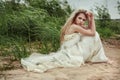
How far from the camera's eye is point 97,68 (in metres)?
7.63

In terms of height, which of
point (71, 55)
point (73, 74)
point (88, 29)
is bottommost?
point (73, 74)

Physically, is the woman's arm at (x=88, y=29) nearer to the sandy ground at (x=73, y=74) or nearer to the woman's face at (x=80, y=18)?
the woman's face at (x=80, y=18)

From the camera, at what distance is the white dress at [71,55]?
7.64 meters

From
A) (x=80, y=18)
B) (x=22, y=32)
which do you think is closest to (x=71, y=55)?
(x=80, y=18)

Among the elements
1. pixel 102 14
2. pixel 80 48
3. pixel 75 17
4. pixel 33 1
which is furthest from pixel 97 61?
pixel 102 14

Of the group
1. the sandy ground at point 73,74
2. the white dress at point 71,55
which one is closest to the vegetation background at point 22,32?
the white dress at point 71,55

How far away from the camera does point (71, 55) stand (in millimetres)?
7941

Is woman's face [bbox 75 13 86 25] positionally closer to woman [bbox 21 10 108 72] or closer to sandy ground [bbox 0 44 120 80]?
woman [bbox 21 10 108 72]

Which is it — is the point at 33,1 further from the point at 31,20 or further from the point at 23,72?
the point at 23,72

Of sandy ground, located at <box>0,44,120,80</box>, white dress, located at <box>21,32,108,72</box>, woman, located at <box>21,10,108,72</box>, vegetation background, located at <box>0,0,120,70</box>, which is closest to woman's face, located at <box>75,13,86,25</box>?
woman, located at <box>21,10,108,72</box>

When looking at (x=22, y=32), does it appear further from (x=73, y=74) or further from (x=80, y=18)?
(x=73, y=74)

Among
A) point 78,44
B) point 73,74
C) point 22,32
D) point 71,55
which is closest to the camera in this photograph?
point 73,74

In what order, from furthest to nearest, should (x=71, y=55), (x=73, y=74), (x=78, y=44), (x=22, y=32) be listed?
(x=22, y=32) < (x=78, y=44) < (x=71, y=55) < (x=73, y=74)

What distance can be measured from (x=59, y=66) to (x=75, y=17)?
1.17m
